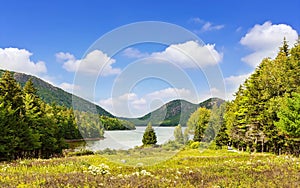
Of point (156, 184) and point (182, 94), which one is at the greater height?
point (182, 94)

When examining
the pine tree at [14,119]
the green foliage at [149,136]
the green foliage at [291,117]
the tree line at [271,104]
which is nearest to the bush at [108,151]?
the green foliage at [149,136]

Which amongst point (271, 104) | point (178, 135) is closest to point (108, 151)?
point (178, 135)

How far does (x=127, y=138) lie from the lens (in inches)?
651

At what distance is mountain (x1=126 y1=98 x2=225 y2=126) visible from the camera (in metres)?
15.7

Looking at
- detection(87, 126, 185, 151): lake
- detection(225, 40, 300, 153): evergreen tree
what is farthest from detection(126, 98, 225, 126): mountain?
detection(225, 40, 300, 153): evergreen tree

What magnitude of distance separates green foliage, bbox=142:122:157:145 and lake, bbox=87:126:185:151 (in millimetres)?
225

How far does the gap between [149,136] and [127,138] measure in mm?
1381

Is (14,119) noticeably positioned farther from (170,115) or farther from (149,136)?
(170,115)

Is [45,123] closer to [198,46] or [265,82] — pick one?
[265,82]

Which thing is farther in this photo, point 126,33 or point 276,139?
point 276,139

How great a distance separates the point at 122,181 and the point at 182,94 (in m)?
8.13

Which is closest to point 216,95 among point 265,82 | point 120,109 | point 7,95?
point 120,109

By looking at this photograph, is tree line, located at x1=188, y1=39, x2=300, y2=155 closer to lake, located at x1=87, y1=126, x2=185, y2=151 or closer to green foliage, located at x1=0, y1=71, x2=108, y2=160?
lake, located at x1=87, y1=126, x2=185, y2=151

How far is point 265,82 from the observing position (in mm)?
37125
